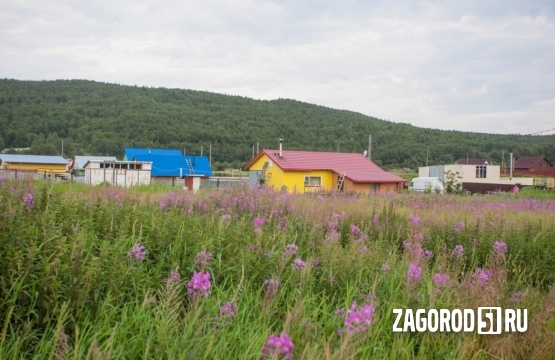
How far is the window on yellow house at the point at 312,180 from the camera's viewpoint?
3391cm

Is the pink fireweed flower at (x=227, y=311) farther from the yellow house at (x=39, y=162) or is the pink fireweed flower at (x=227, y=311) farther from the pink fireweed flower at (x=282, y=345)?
the yellow house at (x=39, y=162)

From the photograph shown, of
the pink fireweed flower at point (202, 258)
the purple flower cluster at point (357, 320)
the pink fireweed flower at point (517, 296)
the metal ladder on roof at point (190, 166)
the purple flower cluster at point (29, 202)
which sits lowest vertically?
the pink fireweed flower at point (517, 296)

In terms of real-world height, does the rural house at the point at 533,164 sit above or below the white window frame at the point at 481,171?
above

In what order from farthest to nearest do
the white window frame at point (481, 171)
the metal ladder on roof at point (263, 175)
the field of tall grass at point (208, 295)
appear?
the white window frame at point (481, 171)
the metal ladder on roof at point (263, 175)
the field of tall grass at point (208, 295)

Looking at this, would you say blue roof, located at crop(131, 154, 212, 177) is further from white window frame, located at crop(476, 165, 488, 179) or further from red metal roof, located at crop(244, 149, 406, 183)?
white window frame, located at crop(476, 165, 488, 179)

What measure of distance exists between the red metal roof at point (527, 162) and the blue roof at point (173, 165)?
59163 mm

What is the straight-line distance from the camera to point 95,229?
463cm

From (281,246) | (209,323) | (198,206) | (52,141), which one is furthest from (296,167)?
(52,141)

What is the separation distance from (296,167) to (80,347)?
3033 centimetres

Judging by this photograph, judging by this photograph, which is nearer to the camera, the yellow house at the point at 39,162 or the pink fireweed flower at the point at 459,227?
the pink fireweed flower at the point at 459,227

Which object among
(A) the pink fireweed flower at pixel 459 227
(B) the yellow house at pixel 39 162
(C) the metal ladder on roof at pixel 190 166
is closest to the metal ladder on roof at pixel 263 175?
(C) the metal ladder on roof at pixel 190 166

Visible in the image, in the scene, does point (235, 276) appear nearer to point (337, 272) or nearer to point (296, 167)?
point (337, 272)

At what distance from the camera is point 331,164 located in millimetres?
35344

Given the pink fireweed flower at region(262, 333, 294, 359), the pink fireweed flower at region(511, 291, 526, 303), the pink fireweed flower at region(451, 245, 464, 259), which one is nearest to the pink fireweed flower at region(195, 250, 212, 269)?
the pink fireweed flower at region(262, 333, 294, 359)
